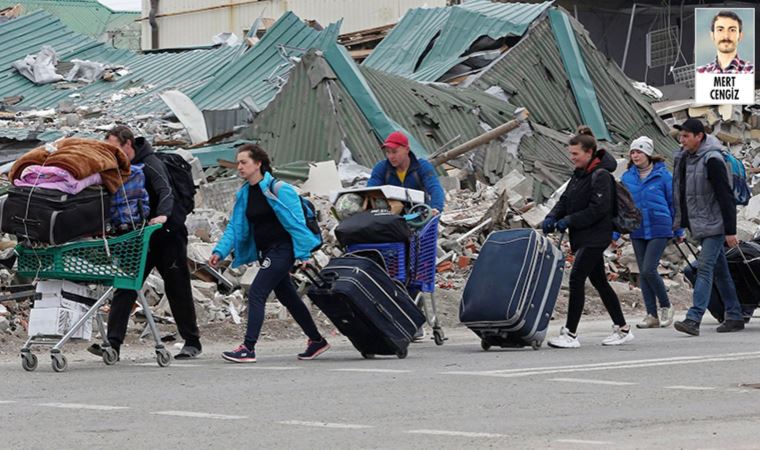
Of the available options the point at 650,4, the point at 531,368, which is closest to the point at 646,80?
the point at 650,4

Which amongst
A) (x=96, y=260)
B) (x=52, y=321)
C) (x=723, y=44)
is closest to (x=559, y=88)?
(x=723, y=44)

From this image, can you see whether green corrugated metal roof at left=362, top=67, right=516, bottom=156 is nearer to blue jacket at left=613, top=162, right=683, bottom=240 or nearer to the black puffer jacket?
blue jacket at left=613, top=162, right=683, bottom=240

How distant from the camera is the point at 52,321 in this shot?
11117 millimetres

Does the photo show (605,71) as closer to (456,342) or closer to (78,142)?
(456,342)

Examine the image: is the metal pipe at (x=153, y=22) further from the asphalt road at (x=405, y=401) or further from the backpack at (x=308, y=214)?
the backpack at (x=308, y=214)

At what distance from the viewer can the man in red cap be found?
1325 cm

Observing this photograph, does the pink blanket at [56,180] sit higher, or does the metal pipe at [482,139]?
the pink blanket at [56,180]

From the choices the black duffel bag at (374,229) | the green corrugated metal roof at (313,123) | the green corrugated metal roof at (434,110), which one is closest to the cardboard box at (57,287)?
the black duffel bag at (374,229)

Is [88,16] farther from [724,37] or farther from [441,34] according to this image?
[441,34]

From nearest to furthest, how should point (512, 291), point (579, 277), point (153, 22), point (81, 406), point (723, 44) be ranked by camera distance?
point (81, 406) → point (512, 291) → point (579, 277) → point (723, 44) → point (153, 22)

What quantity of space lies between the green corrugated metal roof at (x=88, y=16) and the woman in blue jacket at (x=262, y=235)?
4971 cm

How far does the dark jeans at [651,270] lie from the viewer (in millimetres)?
14961

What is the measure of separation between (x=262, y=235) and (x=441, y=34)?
68.2 feet

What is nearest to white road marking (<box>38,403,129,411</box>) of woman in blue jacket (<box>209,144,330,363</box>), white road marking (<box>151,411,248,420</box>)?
white road marking (<box>151,411,248,420</box>)
